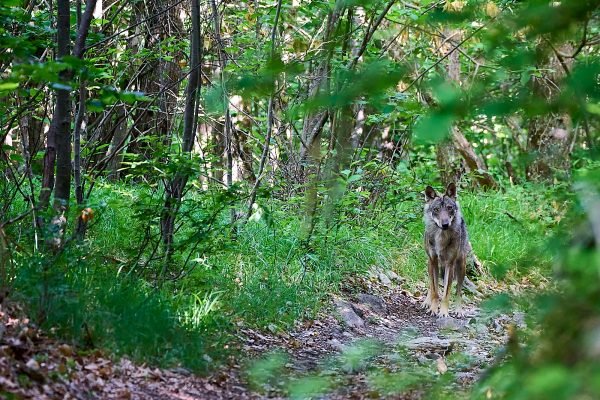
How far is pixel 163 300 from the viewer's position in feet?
20.2

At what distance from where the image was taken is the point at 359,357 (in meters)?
6.54

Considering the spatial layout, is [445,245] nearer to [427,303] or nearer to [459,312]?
[427,303]

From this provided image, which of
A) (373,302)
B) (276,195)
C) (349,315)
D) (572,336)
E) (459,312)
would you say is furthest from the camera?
(276,195)

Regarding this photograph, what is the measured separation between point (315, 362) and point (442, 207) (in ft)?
14.9

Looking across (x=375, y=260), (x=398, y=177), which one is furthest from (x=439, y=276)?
(x=398, y=177)

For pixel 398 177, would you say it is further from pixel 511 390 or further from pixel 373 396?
pixel 511 390

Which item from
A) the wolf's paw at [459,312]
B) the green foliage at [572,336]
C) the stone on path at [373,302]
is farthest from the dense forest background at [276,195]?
the wolf's paw at [459,312]

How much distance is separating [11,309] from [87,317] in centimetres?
53

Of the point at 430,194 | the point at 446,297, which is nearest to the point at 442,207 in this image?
the point at 430,194

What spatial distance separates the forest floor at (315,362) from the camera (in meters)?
4.66

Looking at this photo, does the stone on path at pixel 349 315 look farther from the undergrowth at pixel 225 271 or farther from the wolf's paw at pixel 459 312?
the wolf's paw at pixel 459 312

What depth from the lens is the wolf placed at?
1038 centimetres

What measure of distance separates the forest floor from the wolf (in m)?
0.44

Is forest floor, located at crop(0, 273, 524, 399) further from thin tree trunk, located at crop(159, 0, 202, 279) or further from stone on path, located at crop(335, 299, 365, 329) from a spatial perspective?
thin tree trunk, located at crop(159, 0, 202, 279)
